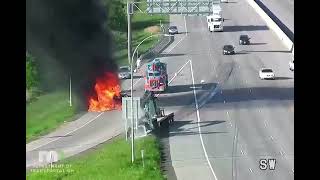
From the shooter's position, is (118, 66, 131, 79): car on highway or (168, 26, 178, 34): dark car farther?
(168, 26, 178, 34): dark car

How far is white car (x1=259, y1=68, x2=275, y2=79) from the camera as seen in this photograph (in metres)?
24.5

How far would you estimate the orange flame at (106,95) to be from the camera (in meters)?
23.7

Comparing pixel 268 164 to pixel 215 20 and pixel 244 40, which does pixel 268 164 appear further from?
pixel 244 40

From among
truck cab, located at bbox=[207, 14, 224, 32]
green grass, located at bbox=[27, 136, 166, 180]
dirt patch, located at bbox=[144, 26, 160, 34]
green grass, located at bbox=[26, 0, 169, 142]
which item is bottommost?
green grass, located at bbox=[27, 136, 166, 180]

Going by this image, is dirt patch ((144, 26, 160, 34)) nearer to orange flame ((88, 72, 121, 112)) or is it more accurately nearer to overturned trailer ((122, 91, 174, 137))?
orange flame ((88, 72, 121, 112))

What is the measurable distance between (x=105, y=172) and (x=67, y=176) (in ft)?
5.60

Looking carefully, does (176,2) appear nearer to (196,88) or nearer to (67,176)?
(196,88)

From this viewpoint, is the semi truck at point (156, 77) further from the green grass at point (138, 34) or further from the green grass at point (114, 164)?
the green grass at point (114, 164)

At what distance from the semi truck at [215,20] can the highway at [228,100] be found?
240 mm

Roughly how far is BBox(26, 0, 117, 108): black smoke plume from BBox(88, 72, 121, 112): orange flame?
26 centimetres

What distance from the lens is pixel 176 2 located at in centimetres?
2361

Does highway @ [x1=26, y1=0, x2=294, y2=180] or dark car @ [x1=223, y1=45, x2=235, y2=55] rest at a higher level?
dark car @ [x1=223, y1=45, x2=235, y2=55]

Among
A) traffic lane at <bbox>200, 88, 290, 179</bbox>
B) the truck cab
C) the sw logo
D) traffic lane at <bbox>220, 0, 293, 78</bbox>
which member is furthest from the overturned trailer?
the sw logo
